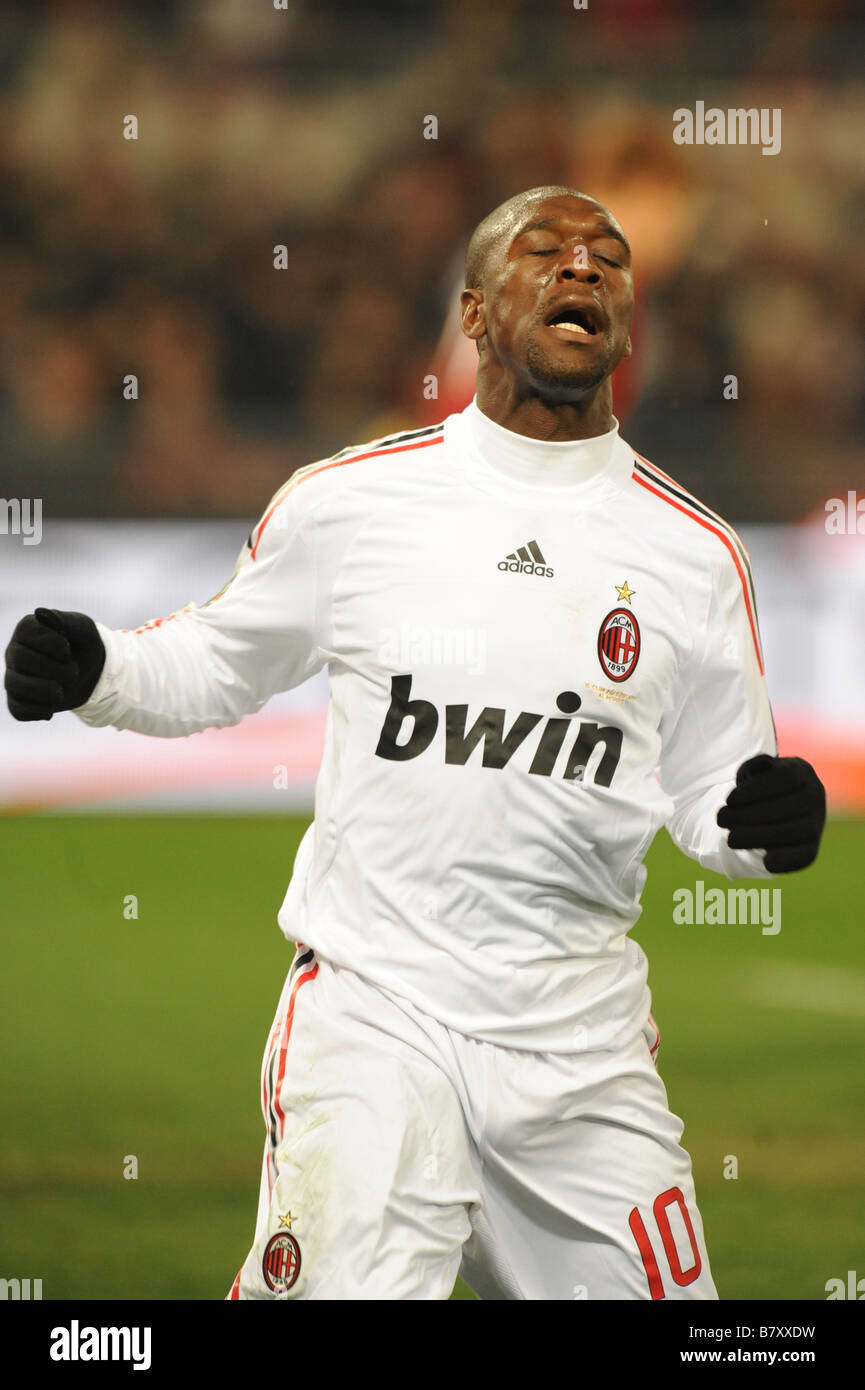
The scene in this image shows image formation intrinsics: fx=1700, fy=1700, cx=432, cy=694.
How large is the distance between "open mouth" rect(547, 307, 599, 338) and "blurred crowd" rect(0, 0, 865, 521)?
7724 millimetres

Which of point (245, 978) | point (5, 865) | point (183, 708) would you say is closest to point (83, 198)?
point (5, 865)

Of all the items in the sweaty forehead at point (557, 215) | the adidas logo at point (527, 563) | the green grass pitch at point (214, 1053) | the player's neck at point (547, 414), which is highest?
the sweaty forehead at point (557, 215)

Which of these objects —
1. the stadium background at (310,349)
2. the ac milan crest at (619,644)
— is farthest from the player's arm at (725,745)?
the stadium background at (310,349)

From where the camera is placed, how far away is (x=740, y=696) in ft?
9.38

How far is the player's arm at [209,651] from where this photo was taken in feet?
8.92

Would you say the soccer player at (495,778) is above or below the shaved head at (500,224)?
below

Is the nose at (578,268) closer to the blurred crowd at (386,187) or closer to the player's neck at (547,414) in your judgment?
the player's neck at (547,414)

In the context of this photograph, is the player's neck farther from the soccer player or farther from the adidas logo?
the adidas logo

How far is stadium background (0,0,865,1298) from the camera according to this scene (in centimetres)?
729

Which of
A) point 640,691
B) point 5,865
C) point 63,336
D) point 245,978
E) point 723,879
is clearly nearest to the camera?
point 640,691

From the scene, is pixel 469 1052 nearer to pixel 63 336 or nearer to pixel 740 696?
pixel 740 696

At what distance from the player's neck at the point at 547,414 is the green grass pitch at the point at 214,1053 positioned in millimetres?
2130

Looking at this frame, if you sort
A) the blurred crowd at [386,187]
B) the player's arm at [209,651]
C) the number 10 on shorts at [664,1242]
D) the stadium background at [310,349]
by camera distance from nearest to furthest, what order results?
the number 10 on shorts at [664,1242] → the player's arm at [209,651] → the stadium background at [310,349] → the blurred crowd at [386,187]

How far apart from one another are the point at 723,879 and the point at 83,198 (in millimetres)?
6710
